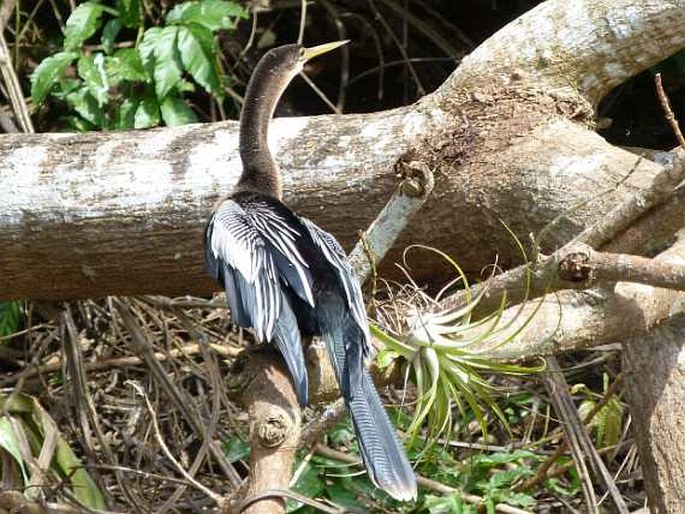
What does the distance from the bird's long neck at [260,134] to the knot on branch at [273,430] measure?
1.27 metres

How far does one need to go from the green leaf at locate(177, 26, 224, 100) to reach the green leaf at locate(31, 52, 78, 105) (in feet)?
1.52

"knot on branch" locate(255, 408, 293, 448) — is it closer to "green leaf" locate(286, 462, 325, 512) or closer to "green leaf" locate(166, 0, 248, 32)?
"green leaf" locate(286, 462, 325, 512)

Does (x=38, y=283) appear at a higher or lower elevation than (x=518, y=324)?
lower

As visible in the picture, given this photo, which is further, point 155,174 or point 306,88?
point 306,88

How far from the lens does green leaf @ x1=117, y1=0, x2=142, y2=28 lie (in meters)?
4.73

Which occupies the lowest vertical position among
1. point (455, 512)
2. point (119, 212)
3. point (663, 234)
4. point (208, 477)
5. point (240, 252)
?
point (208, 477)

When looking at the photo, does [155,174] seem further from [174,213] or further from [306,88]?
[306,88]

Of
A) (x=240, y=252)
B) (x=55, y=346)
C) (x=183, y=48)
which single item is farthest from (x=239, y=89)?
(x=240, y=252)

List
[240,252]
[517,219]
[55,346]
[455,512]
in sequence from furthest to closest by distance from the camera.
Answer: [55,346] < [517,219] < [455,512] < [240,252]

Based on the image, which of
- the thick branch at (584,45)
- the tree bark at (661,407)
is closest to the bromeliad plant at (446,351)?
the tree bark at (661,407)

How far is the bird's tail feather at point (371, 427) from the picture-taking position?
2.29 metres

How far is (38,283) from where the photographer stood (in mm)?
3746

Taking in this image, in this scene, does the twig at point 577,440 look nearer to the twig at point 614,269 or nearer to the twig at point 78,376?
the twig at point 614,269

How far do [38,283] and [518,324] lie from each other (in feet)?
5.90
